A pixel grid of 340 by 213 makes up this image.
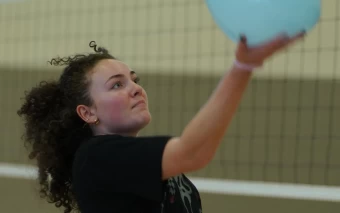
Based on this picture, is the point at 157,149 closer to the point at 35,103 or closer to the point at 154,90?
the point at 35,103

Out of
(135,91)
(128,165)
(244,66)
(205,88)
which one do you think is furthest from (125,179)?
(205,88)

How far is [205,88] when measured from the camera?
126 inches

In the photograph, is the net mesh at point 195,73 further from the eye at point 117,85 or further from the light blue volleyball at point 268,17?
the light blue volleyball at point 268,17

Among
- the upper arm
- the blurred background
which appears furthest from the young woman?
the blurred background

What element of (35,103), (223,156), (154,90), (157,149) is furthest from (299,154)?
(157,149)

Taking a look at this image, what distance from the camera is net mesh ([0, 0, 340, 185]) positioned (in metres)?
2.88

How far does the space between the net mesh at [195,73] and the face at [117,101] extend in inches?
61.4

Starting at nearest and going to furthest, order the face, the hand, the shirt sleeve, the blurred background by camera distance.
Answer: the hand
the shirt sleeve
the face
the blurred background

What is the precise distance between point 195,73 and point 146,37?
0.39 m

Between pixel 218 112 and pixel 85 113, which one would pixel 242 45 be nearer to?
pixel 218 112

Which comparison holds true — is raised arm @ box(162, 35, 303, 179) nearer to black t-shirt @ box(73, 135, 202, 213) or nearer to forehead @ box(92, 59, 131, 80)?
black t-shirt @ box(73, 135, 202, 213)

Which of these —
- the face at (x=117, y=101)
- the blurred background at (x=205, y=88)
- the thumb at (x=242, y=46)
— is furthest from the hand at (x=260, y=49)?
the blurred background at (x=205, y=88)

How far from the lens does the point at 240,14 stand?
1.13 m

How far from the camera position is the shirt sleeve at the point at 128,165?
1.24 metres
